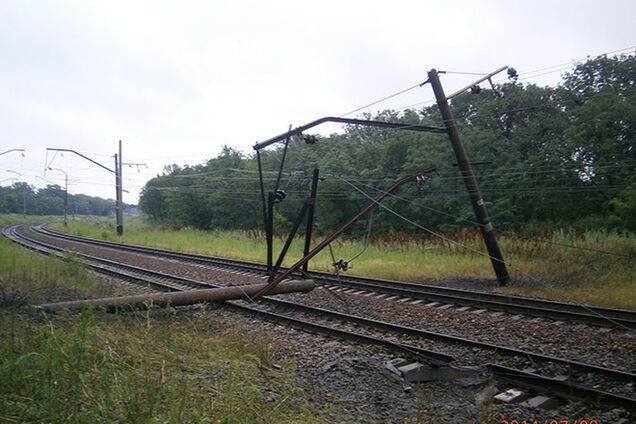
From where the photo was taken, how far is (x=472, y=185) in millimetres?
13703

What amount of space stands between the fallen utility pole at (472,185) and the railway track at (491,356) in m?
6.06

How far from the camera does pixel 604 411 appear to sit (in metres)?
5.14

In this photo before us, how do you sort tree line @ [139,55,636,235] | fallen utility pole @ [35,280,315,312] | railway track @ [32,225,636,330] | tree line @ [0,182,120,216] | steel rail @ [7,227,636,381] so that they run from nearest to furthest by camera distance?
steel rail @ [7,227,636,381], fallen utility pole @ [35,280,315,312], railway track @ [32,225,636,330], tree line @ [139,55,636,235], tree line @ [0,182,120,216]

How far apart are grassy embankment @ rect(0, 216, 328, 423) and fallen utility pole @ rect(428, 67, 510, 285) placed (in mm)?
8534

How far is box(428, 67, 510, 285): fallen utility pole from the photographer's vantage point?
1355cm

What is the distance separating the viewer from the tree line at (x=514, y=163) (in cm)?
2353

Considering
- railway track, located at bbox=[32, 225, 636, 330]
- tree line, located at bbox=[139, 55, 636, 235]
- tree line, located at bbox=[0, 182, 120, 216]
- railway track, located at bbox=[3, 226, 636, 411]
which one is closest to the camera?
railway track, located at bbox=[3, 226, 636, 411]

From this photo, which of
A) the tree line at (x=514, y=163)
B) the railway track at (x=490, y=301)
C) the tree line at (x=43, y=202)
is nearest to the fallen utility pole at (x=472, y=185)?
the tree line at (x=514, y=163)

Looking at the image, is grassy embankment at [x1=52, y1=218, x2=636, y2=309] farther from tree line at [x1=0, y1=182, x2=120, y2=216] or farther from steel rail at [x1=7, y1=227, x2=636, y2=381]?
tree line at [x1=0, y1=182, x2=120, y2=216]

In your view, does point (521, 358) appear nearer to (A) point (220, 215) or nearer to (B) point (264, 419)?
(B) point (264, 419)

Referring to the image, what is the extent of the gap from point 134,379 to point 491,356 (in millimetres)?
4877

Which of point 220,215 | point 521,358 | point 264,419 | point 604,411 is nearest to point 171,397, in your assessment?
point 264,419

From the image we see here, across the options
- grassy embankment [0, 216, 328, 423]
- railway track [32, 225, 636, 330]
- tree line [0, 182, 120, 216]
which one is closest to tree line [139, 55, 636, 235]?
railway track [32, 225, 636, 330]
